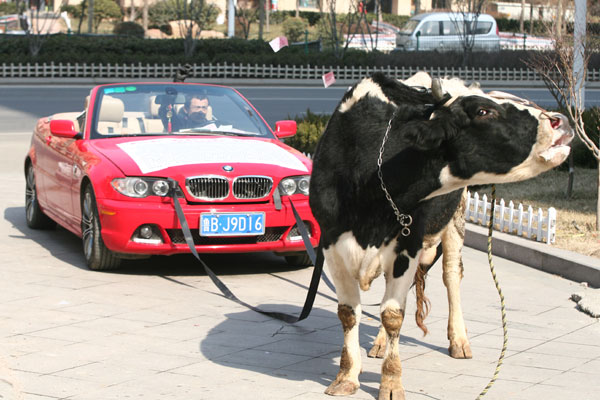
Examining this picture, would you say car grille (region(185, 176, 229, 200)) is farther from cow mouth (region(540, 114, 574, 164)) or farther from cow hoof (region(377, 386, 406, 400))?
cow mouth (region(540, 114, 574, 164))

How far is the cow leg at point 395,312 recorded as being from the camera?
509 cm

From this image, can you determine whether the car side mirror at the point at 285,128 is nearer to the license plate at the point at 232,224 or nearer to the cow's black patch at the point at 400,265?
the license plate at the point at 232,224

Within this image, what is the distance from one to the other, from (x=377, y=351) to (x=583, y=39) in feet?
23.6

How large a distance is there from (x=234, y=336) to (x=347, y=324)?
1339 mm

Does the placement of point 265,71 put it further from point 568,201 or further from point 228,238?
point 228,238

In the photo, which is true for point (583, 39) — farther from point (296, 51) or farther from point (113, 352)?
point (296, 51)

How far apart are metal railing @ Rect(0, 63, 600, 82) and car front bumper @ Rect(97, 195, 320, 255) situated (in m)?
28.5

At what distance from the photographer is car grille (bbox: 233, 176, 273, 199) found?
7.97 metres

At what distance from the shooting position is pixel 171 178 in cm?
785

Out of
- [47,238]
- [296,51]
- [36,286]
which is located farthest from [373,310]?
[296,51]

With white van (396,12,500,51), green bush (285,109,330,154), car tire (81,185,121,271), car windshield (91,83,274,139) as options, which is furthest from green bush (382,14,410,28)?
car tire (81,185,121,271)

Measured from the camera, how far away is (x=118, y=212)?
7812mm

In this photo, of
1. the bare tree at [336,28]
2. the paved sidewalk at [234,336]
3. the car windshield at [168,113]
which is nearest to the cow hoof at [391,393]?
the paved sidewalk at [234,336]

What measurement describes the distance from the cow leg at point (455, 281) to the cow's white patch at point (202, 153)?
2.28 metres
